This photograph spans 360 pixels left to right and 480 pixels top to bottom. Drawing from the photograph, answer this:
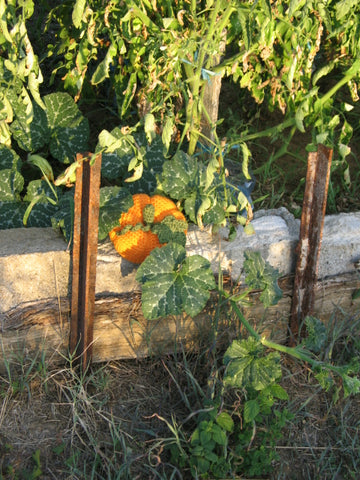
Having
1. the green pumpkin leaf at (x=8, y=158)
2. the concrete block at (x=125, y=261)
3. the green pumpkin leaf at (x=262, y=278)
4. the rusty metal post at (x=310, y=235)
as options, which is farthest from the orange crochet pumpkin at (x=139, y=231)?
the green pumpkin leaf at (x=8, y=158)

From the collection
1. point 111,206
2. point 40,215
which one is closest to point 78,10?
point 111,206

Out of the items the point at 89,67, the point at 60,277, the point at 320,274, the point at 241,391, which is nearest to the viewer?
the point at 241,391

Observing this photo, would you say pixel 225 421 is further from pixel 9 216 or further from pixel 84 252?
pixel 9 216

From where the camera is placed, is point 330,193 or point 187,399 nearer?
point 187,399

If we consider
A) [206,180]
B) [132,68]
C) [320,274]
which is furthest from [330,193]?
[132,68]

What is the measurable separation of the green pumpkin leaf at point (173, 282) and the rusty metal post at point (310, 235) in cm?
37

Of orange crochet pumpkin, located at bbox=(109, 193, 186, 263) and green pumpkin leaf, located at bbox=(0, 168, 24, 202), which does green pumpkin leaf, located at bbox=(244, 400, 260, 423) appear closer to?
orange crochet pumpkin, located at bbox=(109, 193, 186, 263)

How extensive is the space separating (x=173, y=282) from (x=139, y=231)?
8.6 inches

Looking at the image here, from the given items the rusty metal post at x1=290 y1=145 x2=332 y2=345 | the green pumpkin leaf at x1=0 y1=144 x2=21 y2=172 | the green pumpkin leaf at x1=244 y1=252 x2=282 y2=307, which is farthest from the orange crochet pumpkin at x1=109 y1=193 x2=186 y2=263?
the green pumpkin leaf at x1=0 y1=144 x2=21 y2=172

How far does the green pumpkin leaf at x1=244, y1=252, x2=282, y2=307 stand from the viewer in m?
1.99

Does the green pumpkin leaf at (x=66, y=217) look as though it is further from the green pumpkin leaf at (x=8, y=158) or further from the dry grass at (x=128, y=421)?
the dry grass at (x=128, y=421)

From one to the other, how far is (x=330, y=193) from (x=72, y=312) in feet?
3.90

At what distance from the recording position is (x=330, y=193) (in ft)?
8.58

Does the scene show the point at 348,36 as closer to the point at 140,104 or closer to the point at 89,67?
the point at 140,104
